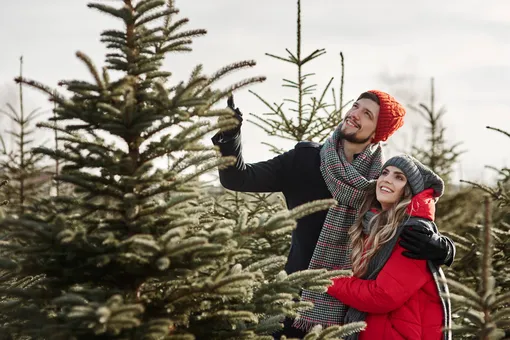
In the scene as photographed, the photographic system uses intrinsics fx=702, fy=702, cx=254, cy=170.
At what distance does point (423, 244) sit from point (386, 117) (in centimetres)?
102

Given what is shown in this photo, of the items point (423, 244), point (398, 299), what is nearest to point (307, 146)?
point (423, 244)

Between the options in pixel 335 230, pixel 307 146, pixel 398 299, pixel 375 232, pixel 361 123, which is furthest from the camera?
pixel 307 146

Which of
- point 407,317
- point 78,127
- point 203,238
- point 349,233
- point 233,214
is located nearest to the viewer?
point 203,238

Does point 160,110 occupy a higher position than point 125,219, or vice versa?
point 160,110

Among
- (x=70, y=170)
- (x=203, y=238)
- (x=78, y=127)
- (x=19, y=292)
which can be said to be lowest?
(x=19, y=292)

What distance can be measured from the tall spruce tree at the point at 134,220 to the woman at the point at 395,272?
3.38ft

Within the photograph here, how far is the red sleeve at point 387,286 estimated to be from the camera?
14.1 feet

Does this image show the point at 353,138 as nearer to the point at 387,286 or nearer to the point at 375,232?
the point at 375,232

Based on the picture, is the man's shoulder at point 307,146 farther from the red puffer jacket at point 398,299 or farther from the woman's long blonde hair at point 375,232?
the red puffer jacket at point 398,299

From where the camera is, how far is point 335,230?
4.77 m

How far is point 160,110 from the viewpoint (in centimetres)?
340

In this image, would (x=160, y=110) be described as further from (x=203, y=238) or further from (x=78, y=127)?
(x=203, y=238)

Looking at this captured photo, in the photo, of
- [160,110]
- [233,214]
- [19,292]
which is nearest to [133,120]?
[160,110]

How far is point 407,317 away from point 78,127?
2352mm
